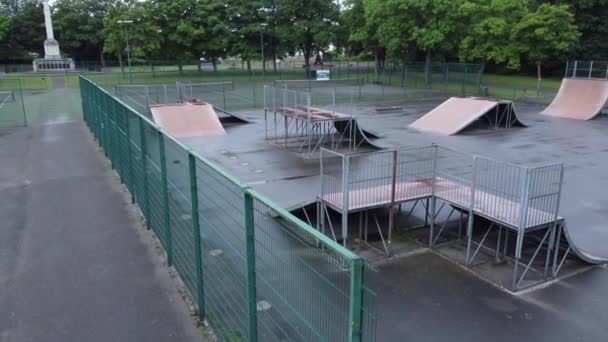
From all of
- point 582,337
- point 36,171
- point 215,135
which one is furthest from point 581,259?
point 215,135

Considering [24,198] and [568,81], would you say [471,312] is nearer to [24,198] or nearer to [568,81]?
[24,198]

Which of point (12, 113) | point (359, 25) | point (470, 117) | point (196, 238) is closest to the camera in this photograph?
point (196, 238)

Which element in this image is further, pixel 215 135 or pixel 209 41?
pixel 209 41

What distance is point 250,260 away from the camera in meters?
3.75

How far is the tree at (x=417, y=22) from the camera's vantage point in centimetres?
4134

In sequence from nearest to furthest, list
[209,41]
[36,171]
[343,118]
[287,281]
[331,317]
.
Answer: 1. [331,317]
2. [287,281]
3. [36,171]
4. [343,118]
5. [209,41]

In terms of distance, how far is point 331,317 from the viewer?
3393 millimetres

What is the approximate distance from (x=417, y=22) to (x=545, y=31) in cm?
1043

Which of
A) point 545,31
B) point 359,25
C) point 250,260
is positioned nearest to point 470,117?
point 250,260

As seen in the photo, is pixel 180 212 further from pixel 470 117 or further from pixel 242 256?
pixel 470 117

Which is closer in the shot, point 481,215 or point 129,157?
point 481,215

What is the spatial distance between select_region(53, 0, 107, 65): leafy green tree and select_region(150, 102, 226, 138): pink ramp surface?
187 feet

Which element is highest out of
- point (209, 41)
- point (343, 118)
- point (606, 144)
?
point (209, 41)

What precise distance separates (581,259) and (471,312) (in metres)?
2.87
